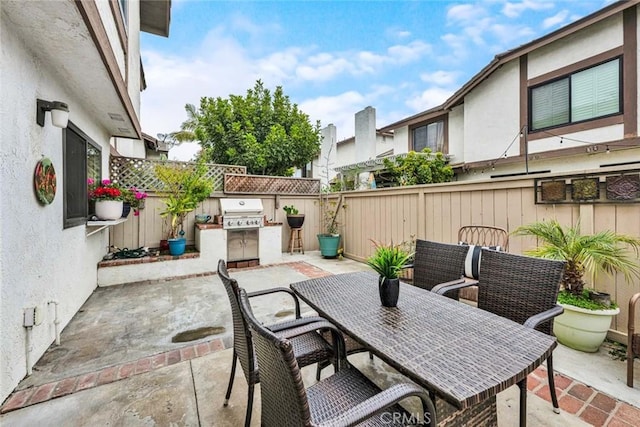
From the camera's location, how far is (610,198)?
2.59m

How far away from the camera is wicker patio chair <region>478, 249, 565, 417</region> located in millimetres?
1770

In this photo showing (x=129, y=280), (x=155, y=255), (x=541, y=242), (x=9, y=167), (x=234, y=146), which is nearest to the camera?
(x=9, y=167)

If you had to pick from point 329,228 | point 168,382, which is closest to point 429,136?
point 329,228

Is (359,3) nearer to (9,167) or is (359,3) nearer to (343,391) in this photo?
(9,167)

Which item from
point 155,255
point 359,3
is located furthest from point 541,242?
point 359,3

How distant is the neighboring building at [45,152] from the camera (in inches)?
78.0

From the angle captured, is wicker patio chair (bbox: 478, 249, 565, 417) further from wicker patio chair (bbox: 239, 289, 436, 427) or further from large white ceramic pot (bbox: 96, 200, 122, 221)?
large white ceramic pot (bbox: 96, 200, 122, 221)

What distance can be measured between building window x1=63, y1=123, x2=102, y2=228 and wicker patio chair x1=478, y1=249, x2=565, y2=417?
4.37 m

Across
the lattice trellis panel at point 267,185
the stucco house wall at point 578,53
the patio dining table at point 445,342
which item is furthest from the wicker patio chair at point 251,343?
the stucco house wall at point 578,53

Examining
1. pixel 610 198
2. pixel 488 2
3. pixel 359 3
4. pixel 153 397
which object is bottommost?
pixel 153 397

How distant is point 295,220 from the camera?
754cm

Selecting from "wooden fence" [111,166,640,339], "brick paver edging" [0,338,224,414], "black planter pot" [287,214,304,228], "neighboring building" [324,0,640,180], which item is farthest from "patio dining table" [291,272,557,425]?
"black planter pot" [287,214,304,228]

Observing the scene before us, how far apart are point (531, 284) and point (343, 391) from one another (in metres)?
1.50

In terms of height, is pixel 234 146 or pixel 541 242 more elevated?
pixel 234 146
